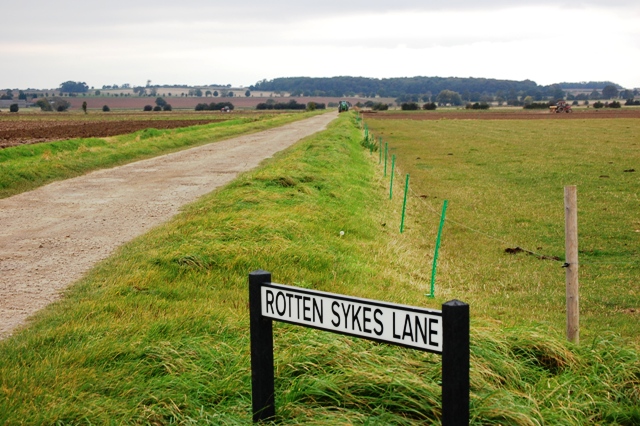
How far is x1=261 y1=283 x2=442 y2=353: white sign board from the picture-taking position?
319 cm

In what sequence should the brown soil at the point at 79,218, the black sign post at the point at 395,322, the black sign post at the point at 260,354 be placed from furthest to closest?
the brown soil at the point at 79,218, the black sign post at the point at 260,354, the black sign post at the point at 395,322

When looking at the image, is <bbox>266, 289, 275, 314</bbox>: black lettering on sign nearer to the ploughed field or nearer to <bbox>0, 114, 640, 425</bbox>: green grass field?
<bbox>0, 114, 640, 425</bbox>: green grass field

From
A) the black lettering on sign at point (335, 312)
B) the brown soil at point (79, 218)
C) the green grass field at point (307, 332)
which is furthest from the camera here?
the brown soil at point (79, 218)

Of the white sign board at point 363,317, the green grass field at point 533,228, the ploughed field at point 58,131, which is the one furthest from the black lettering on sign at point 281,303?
the ploughed field at point 58,131

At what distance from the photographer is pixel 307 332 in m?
5.74

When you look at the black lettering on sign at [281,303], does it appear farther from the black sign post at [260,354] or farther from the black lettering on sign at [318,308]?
the black lettering on sign at [318,308]

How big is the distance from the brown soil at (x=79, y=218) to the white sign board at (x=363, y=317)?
3.83m

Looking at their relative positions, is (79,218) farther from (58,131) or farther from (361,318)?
(58,131)

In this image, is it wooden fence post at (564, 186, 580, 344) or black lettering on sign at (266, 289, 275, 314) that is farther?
wooden fence post at (564, 186, 580, 344)

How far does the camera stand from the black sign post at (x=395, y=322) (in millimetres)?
3129

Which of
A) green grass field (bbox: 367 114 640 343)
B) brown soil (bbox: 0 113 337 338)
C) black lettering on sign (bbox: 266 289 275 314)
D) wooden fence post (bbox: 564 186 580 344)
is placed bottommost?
green grass field (bbox: 367 114 640 343)

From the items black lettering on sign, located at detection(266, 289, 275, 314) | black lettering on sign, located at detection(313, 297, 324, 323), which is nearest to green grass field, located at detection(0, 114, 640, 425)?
black lettering on sign, located at detection(266, 289, 275, 314)

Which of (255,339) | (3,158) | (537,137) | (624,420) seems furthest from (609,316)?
(537,137)

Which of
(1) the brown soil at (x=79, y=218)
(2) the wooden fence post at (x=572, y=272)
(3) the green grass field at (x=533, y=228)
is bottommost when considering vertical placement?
(3) the green grass field at (x=533, y=228)
